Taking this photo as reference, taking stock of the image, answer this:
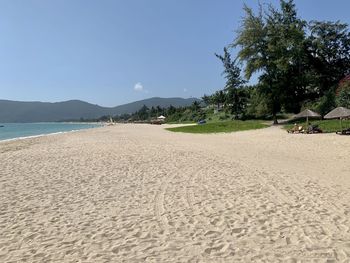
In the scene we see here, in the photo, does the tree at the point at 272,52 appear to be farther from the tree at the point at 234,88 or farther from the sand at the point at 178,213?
the sand at the point at 178,213

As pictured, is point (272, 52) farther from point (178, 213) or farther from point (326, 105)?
point (178, 213)

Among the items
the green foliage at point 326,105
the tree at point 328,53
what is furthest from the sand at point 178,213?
the tree at point 328,53

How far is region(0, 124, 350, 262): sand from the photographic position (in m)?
4.81

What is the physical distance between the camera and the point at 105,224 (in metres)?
6.07

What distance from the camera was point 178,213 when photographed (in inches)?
262

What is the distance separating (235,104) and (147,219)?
166 feet

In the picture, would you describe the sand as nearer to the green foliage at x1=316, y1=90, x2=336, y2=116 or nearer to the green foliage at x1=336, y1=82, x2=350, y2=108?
the green foliage at x1=336, y1=82, x2=350, y2=108

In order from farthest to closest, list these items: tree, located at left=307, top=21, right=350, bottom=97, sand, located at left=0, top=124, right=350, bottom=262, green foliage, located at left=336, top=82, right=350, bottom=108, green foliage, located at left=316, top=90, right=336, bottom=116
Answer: tree, located at left=307, top=21, right=350, bottom=97 < green foliage, located at left=316, top=90, right=336, bottom=116 < green foliage, located at left=336, top=82, right=350, bottom=108 < sand, located at left=0, top=124, right=350, bottom=262

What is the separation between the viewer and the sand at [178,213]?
15.8 feet

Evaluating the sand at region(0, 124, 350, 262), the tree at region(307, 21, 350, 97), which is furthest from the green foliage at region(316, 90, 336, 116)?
→ the sand at region(0, 124, 350, 262)

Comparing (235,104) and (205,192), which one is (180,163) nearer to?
(205,192)

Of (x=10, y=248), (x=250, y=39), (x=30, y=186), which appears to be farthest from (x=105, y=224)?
(x=250, y=39)

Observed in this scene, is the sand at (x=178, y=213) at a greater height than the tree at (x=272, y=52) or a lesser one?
lesser

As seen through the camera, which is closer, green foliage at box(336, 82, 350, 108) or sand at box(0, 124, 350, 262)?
sand at box(0, 124, 350, 262)
